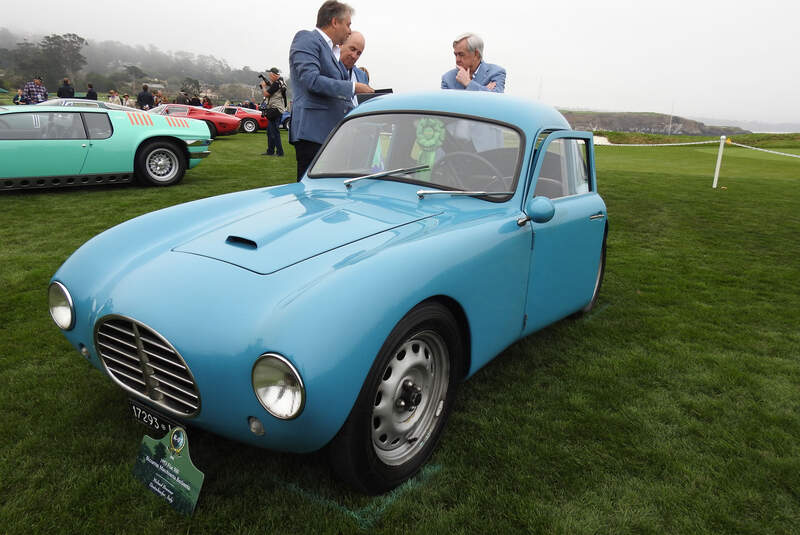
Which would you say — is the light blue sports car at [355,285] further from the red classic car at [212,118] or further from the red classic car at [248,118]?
the red classic car at [248,118]

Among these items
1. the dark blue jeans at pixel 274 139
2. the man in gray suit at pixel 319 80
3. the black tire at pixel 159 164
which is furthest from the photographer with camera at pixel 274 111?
the man in gray suit at pixel 319 80

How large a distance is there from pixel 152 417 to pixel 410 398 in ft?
3.27

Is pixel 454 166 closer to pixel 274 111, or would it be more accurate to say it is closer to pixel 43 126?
pixel 43 126

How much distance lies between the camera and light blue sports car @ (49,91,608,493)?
1.77 meters

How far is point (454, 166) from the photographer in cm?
304

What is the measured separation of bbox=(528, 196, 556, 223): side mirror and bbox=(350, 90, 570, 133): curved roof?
0.54 metres

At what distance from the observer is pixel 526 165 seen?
3.00m

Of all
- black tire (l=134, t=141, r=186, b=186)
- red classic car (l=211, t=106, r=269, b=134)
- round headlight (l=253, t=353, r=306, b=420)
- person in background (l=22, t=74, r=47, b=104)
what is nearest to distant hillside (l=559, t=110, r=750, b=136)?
red classic car (l=211, t=106, r=269, b=134)

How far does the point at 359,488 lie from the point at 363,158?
6.43 feet

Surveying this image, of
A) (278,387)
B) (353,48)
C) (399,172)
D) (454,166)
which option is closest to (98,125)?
(353,48)

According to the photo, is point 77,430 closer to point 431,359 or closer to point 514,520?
point 431,359

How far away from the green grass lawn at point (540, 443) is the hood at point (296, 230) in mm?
834

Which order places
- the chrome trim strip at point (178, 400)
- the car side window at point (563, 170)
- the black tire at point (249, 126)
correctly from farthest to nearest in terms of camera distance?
the black tire at point (249, 126)
the car side window at point (563, 170)
the chrome trim strip at point (178, 400)

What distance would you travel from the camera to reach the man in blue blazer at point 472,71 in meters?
5.09
